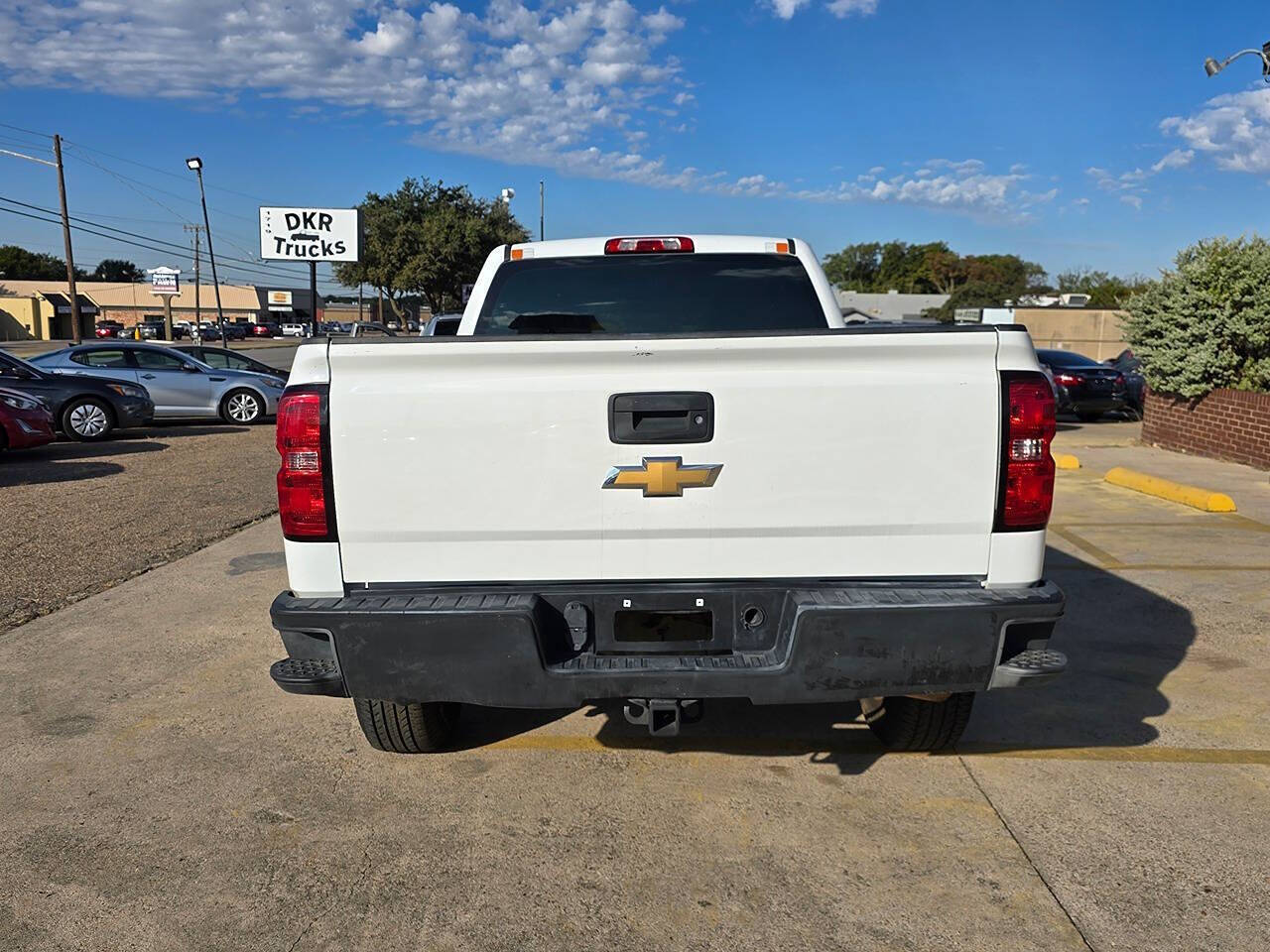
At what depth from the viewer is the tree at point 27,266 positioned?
385 feet

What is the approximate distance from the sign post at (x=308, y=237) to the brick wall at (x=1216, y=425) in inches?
484

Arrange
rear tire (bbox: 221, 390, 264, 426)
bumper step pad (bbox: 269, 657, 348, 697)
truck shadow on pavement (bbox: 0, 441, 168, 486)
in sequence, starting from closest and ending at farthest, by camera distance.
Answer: bumper step pad (bbox: 269, 657, 348, 697) < truck shadow on pavement (bbox: 0, 441, 168, 486) < rear tire (bbox: 221, 390, 264, 426)

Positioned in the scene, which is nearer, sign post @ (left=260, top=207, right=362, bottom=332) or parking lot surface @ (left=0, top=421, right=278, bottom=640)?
parking lot surface @ (left=0, top=421, right=278, bottom=640)

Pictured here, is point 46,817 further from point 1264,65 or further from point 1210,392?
point 1264,65

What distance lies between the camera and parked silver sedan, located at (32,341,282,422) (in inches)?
658

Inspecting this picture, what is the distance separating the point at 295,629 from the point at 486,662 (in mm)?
624

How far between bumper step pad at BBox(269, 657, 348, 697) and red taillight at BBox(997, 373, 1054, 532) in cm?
218

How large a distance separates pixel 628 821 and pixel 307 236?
44.0 feet

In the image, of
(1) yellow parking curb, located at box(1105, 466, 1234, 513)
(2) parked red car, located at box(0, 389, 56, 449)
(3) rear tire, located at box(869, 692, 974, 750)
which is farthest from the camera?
(2) parked red car, located at box(0, 389, 56, 449)

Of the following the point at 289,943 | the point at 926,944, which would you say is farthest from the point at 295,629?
the point at 926,944

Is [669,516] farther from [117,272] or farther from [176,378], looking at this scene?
[117,272]

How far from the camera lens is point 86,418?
14.7 meters

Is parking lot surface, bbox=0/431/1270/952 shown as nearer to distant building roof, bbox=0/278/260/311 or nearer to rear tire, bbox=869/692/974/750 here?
rear tire, bbox=869/692/974/750

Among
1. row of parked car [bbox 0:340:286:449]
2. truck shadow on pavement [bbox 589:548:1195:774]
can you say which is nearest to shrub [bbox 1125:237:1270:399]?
truck shadow on pavement [bbox 589:548:1195:774]
